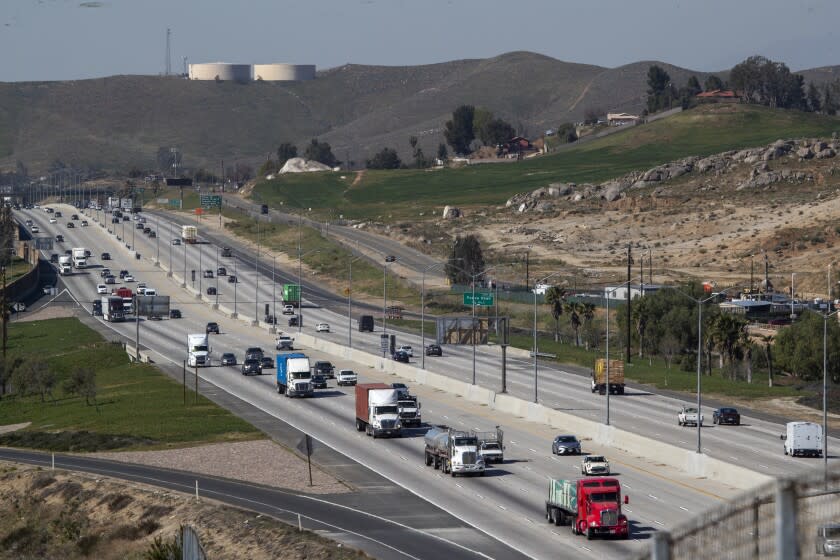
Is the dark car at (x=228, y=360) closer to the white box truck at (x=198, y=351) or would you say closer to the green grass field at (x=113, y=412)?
the white box truck at (x=198, y=351)

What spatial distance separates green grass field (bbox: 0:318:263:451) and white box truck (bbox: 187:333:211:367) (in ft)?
11.6

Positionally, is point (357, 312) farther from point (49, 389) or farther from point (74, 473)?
point (74, 473)

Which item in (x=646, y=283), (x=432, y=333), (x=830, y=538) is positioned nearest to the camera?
(x=830, y=538)

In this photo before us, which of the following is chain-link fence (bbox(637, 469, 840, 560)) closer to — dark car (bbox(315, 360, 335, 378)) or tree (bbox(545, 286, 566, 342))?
dark car (bbox(315, 360, 335, 378))

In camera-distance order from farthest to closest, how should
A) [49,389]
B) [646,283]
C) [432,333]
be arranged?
[646,283] < [432,333] < [49,389]

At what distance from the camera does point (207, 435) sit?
83.1 meters

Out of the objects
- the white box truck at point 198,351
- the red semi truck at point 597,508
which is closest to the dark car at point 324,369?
the white box truck at point 198,351

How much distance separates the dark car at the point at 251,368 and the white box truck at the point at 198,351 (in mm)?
4582

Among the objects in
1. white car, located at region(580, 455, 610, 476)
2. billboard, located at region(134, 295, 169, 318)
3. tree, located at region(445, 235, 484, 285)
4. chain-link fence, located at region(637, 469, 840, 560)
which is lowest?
white car, located at region(580, 455, 610, 476)

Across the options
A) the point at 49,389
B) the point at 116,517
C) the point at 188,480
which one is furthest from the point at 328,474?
the point at 49,389

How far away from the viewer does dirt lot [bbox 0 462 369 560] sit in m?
50.1

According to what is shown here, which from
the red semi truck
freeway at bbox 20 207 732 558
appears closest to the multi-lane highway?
freeway at bbox 20 207 732 558

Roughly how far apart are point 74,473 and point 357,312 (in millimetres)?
110717

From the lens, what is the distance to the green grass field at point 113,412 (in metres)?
83.3
